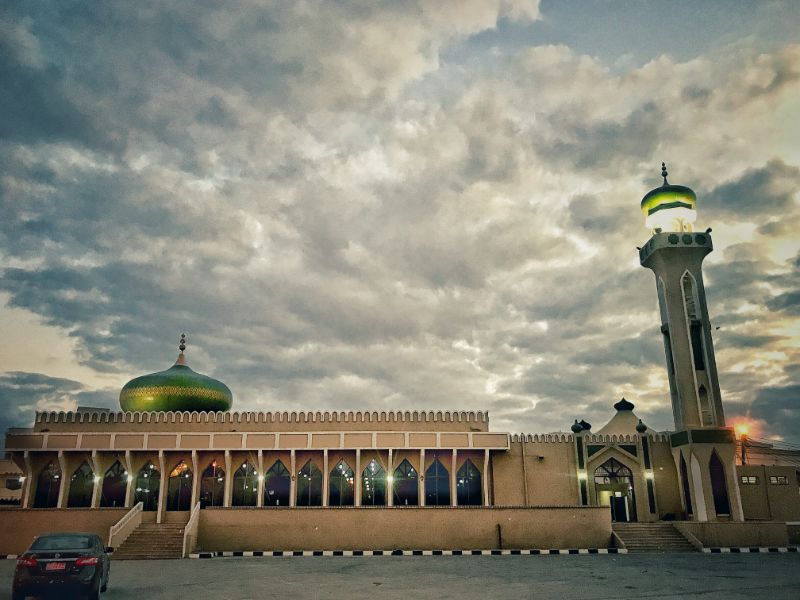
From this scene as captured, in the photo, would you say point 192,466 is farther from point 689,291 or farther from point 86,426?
point 689,291

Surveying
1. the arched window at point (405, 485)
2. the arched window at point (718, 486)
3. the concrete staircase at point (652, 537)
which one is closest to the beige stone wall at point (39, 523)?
the arched window at point (405, 485)

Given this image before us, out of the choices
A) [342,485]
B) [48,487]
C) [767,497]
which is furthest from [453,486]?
[48,487]

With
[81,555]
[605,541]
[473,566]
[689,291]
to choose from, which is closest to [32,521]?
[81,555]

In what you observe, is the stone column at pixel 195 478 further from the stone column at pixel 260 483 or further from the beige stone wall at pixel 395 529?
the beige stone wall at pixel 395 529

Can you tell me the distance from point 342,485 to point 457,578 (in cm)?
1939

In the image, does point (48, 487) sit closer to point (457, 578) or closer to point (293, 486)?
point (293, 486)

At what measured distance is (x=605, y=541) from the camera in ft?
93.4

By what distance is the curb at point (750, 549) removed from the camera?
2883 centimetres

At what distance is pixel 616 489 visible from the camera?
1479 inches

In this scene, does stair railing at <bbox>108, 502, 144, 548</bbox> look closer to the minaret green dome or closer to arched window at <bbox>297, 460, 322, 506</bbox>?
arched window at <bbox>297, 460, 322, 506</bbox>

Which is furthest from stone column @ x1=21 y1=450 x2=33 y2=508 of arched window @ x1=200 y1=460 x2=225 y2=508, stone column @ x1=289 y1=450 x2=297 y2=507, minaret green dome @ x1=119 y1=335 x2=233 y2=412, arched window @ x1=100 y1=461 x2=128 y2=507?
stone column @ x1=289 y1=450 x2=297 y2=507

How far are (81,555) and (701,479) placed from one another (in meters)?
33.3

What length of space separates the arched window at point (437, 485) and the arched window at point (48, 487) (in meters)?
21.9

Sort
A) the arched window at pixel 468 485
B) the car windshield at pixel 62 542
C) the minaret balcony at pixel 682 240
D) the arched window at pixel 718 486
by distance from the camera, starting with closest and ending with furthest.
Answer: the car windshield at pixel 62 542 → the arched window at pixel 718 486 → the arched window at pixel 468 485 → the minaret balcony at pixel 682 240
